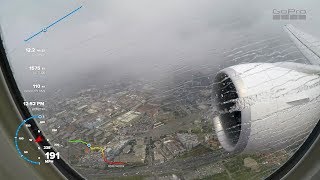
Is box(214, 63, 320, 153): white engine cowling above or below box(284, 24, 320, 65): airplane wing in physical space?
below

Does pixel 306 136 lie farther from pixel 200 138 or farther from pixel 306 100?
pixel 200 138

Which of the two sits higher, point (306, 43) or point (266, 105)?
point (306, 43)

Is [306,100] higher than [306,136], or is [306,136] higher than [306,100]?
[306,100]

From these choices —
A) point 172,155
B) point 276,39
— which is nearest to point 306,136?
point 276,39
